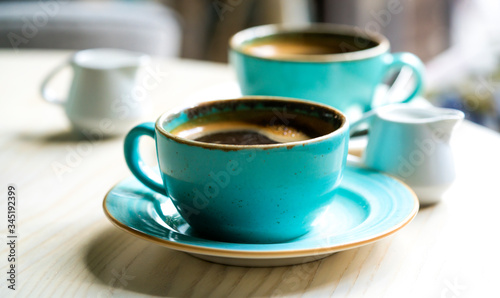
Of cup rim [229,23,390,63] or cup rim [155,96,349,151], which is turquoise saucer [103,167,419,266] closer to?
cup rim [155,96,349,151]

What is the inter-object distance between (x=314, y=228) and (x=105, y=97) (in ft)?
1.51

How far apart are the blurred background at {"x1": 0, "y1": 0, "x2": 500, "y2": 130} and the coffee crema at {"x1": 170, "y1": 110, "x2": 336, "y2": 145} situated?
45.6 inches

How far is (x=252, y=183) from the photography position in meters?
0.55

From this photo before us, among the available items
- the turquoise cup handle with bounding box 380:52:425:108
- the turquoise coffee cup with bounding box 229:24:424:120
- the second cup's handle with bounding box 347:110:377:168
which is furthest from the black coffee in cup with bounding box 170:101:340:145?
the turquoise cup handle with bounding box 380:52:425:108

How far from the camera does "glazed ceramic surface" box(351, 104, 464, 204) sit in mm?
709

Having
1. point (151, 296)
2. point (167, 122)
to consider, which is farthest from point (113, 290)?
point (167, 122)

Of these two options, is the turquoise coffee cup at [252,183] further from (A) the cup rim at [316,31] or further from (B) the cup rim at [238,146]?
(A) the cup rim at [316,31]

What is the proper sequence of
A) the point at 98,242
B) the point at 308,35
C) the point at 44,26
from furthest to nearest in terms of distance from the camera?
1. the point at 44,26
2. the point at 308,35
3. the point at 98,242

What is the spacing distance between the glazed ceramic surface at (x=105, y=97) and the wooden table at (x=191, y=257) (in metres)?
0.06

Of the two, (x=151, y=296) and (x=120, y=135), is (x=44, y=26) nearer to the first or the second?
(x=120, y=135)

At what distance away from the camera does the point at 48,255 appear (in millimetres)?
613

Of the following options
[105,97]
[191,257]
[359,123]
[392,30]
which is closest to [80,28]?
[392,30]

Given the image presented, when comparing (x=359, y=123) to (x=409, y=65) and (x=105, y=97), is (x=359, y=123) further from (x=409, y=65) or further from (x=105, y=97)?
(x=105, y=97)

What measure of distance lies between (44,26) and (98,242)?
1.52 metres
